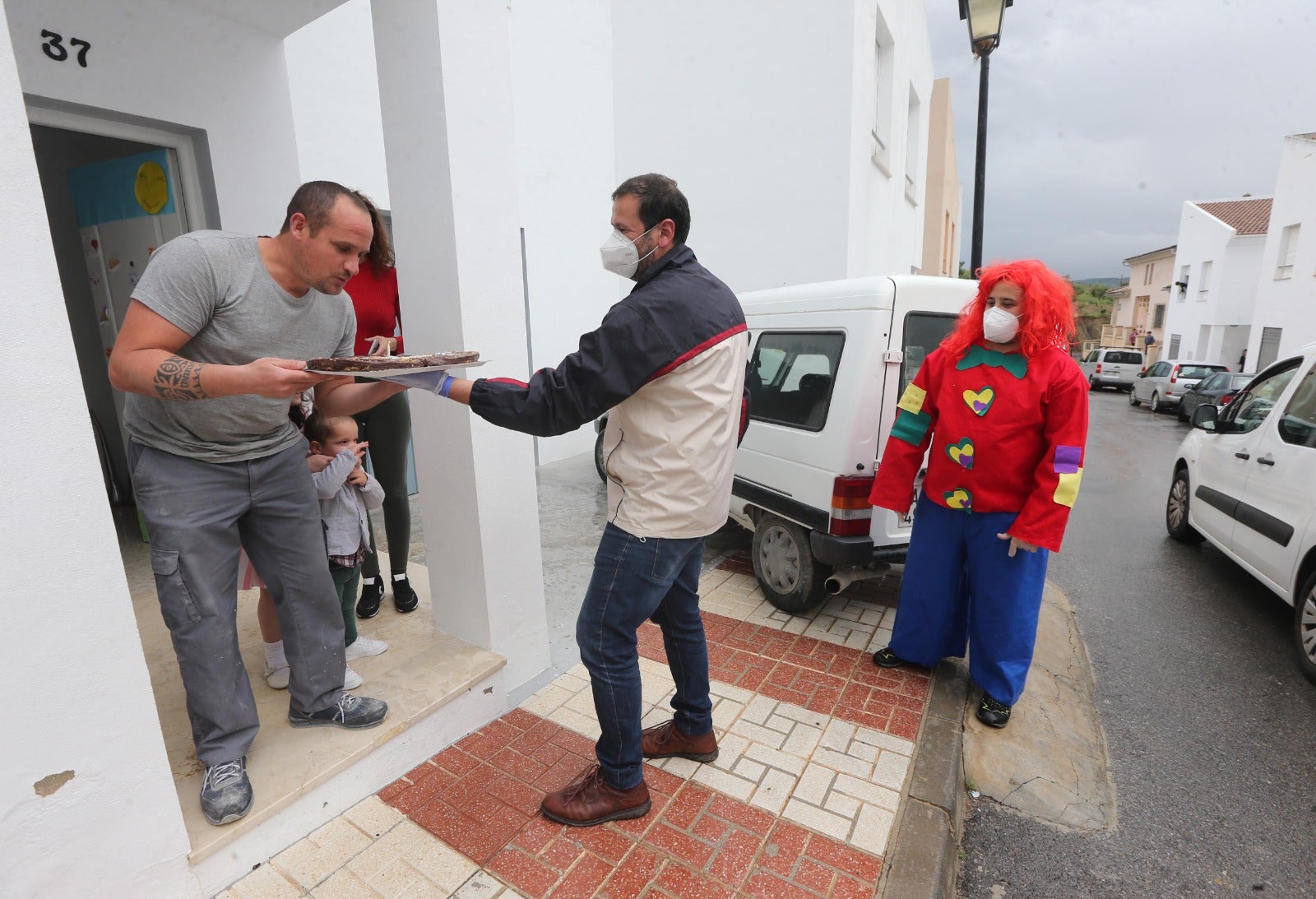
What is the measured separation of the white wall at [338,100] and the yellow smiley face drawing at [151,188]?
3.17 feet

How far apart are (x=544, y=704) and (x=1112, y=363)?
28.3 meters

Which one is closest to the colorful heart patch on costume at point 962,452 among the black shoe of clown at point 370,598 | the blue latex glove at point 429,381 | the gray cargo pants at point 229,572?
the blue latex glove at point 429,381

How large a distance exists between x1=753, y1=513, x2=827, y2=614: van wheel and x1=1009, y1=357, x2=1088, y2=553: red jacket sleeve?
1.40m

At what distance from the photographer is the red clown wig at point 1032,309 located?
2.88 metres

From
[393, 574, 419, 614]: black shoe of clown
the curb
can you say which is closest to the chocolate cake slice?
[393, 574, 419, 614]: black shoe of clown

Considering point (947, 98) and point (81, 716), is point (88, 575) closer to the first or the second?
point (81, 716)

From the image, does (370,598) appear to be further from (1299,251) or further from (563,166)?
(1299,251)

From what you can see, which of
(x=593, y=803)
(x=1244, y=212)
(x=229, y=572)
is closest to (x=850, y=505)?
(x=593, y=803)

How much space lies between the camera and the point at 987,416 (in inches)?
117

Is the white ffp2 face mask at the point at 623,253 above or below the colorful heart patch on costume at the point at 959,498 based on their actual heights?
above

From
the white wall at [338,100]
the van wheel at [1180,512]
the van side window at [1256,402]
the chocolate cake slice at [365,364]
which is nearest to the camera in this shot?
the chocolate cake slice at [365,364]

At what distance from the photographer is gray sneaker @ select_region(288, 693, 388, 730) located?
8.36ft

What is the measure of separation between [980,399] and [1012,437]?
0.21m

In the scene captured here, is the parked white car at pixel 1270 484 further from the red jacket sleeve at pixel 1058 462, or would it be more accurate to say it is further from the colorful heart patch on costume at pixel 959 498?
the colorful heart patch on costume at pixel 959 498
